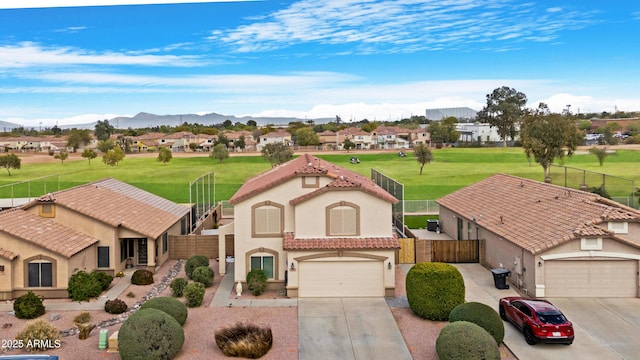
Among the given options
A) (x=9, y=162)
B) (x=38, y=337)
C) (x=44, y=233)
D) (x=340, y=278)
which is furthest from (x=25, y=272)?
(x=9, y=162)

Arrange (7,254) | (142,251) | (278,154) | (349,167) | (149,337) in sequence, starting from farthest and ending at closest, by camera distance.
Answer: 1. (349,167)
2. (278,154)
3. (142,251)
4. (7,254)
5. (149,337)

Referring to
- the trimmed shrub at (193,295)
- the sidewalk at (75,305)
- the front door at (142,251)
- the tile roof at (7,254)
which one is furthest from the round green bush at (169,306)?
the front door at (142,251)

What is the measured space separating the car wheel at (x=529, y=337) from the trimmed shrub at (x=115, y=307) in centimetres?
1464

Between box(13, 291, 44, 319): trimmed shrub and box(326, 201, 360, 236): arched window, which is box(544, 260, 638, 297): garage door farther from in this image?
box(13, 291, 44, 319): trimmed shrub

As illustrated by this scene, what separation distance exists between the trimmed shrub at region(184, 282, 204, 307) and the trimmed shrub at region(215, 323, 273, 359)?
4715mm

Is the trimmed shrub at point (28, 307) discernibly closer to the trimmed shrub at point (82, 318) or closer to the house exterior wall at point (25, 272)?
the trimmed shrub at point (82, 318)

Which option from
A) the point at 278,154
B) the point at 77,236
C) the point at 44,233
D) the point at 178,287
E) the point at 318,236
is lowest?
the point at 178,287

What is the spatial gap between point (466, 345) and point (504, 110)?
122 meters

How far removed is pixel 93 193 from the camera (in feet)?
102

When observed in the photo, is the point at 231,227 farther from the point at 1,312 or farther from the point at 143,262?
the point at 1,312

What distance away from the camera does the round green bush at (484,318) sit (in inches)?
A: 679

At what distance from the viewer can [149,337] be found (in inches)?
623

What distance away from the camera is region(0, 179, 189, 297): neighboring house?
2298 centimetres

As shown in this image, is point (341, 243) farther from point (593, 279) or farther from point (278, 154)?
point (278, 154)
